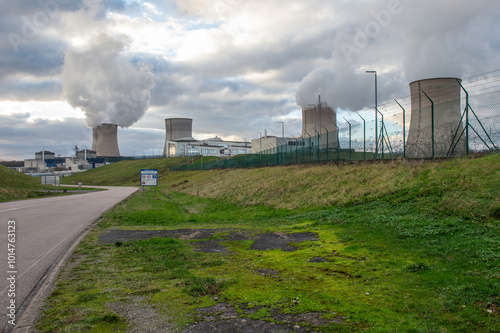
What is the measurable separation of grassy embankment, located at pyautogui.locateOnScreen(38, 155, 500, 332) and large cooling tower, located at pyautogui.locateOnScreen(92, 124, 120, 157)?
95070 mm

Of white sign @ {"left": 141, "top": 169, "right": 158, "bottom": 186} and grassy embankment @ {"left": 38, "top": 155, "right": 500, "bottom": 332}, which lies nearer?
grassy embankment @ {"left": 38, "top": 155, "right": 500, "bottom": 332}

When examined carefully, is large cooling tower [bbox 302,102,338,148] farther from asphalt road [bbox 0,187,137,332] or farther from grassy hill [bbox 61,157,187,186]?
grassy hill [bbox 61,157,187,186]

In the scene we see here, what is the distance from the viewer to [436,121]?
77.6 feet

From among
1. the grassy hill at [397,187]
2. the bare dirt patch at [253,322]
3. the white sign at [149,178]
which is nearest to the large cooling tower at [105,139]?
the white sign at [149,178]

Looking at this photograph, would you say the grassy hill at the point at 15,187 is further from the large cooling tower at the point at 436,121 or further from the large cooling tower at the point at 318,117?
the large cooling tower at the point at 436,121

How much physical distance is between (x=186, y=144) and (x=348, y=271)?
108340 millimetres

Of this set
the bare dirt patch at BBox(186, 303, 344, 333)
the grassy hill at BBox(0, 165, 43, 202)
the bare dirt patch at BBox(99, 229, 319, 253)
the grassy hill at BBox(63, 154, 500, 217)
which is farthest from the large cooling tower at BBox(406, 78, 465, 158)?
the grassy hill at BBox(0, 165, 43, 202)

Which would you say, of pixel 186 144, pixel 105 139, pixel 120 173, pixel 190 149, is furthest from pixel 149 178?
pixel 186 144

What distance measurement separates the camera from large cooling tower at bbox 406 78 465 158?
18.0 m

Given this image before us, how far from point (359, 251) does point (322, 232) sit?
2.61 m

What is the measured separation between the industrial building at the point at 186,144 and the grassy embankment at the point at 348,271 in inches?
3522

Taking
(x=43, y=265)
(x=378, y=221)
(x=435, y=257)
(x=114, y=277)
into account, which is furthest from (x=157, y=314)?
(x=378, y=221)

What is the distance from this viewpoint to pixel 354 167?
20.2 meters

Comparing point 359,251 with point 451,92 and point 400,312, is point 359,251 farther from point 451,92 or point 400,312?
point 451,92
